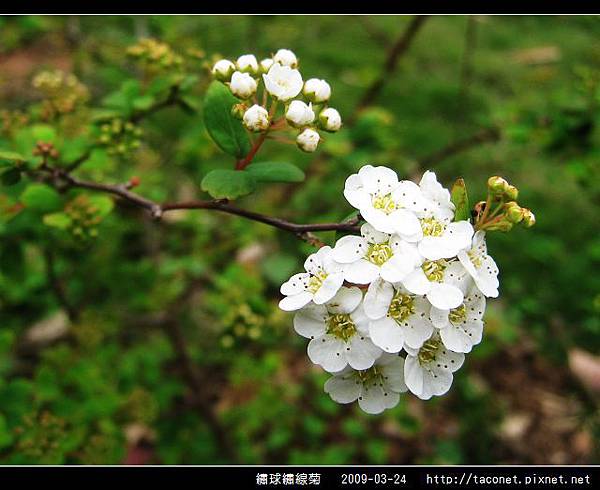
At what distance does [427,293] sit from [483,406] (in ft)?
6.93

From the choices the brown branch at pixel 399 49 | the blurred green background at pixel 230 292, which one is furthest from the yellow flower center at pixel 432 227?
the brown branch at pixel 399 49

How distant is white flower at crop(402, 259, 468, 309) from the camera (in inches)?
42.6

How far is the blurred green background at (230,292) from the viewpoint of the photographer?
2016mm

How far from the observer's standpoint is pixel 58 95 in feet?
6.75

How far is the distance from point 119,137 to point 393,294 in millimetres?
1039

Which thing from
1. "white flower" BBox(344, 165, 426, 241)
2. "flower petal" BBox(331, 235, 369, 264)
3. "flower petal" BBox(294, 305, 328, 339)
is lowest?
"flower petal" BBox(294, 305, 328, 339)

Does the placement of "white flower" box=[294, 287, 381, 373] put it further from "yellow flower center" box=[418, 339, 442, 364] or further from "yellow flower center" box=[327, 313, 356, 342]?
"yellow flower center" box=[418, 339, 442, 364]

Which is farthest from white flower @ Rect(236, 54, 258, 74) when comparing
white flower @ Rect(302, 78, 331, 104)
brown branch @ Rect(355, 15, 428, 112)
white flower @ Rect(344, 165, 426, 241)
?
brown branch @ Rect(355, 15, 428, 112)

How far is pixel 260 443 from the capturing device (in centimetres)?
303

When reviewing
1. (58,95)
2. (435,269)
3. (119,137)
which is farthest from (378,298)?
(58,95)

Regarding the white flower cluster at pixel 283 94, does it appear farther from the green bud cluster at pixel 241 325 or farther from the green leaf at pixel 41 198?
the green bud cluster at pixel 241 325

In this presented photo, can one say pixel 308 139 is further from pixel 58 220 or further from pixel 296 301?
pixel 58 220

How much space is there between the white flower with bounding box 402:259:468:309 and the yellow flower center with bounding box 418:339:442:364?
0.14 meters
